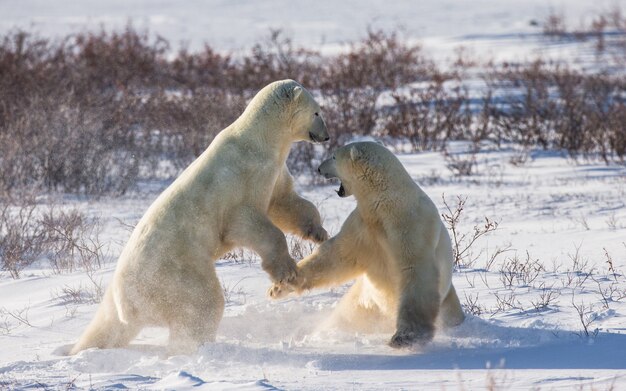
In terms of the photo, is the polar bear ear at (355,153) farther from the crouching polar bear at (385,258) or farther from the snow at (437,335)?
the snow at (437,335)

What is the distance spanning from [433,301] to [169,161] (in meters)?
7.17

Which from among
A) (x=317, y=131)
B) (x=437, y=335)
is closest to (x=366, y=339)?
(x=437, y=335)

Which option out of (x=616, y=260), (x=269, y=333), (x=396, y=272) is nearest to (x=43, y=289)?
(x=269, y=333)

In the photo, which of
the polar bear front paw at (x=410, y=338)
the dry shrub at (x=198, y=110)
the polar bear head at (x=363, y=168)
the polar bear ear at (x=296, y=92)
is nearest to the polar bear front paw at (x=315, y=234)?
the polar bear head at (x=363, y=168)

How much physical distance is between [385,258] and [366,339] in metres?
0.37

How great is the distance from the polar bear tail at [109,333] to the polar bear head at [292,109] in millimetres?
1088

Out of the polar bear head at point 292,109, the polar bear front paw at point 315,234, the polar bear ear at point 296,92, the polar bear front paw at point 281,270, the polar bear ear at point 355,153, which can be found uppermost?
the polar bear ear at point 296,92

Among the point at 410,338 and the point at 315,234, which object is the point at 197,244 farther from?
the point at 410,338

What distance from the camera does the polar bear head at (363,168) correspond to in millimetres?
4250

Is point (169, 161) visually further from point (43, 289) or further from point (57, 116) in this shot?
point (43, 289)

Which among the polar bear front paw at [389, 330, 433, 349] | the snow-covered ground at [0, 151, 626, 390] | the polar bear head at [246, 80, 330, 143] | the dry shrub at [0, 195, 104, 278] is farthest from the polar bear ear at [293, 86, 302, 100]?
the dry shrub at [0, 195, 104, 278]

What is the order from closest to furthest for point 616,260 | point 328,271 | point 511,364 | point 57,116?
point 511,364, point 328,271, point 616,260, point 57,116

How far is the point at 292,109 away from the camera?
456 centimetres

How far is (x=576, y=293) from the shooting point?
4746 mm
